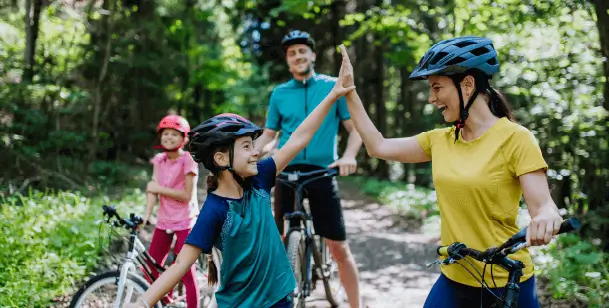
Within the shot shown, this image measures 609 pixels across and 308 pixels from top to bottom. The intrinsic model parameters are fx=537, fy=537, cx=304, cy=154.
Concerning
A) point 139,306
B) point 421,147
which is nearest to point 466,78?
point 421,147

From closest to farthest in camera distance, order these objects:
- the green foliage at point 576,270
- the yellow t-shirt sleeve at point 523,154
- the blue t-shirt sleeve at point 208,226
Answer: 1. the yellow t-shirt sleeve at point 523,154
2. the blue t-shirt sleeve at point 208,226
3. the green foliage at point 576,270

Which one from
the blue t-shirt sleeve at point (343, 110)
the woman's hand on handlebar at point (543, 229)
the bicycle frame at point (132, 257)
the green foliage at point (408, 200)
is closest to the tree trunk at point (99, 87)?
the green foliage at point (408, 200)

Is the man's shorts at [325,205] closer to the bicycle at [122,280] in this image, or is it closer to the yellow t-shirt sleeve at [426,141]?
the bicycle at [122,280]

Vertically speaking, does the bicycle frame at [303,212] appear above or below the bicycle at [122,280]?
above

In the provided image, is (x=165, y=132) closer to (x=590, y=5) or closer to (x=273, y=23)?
(x=590, y=5)

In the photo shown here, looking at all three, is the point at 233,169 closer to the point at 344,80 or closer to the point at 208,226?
the point at 208,226

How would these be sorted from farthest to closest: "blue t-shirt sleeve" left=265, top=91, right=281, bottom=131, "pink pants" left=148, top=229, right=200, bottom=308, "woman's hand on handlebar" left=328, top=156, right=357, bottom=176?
1. "blue t-shirt sleeve" left=265, top=91, right=281, bottom=131
2. "pink pants" left=148, top=229, right=200, bottom=308
3. "woman's hand on handlebar" left=328, top=156, right=357, bottom=176

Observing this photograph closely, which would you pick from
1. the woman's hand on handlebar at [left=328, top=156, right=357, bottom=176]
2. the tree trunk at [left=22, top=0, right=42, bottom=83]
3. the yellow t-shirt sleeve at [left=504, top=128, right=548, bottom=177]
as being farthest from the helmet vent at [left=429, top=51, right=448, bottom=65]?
the tree trunk at [left=22, top=0, right=42, bottom=83]

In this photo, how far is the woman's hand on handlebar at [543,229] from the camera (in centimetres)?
208

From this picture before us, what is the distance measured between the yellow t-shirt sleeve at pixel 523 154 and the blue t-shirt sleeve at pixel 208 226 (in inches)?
55.7

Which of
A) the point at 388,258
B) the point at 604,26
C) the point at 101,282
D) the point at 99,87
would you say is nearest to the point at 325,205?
the point at 101,282

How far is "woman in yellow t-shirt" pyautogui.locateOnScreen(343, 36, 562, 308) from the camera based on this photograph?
2459 mm

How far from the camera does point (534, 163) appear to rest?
235cm

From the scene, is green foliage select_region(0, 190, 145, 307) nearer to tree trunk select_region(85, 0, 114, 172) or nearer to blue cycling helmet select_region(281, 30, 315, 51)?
blue cycling helmet select_region(281, 30, 315, 51)
